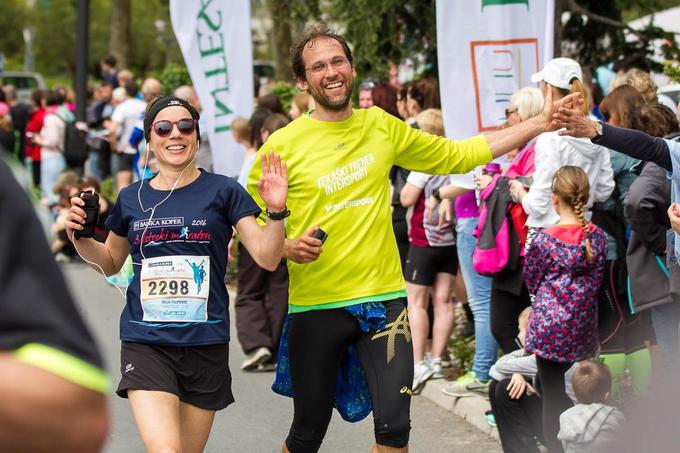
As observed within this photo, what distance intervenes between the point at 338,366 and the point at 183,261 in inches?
32.0

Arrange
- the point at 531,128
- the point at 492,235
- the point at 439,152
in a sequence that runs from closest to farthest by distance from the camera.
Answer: the point at 531,128 < the point at 439,152 < the point at 492,235

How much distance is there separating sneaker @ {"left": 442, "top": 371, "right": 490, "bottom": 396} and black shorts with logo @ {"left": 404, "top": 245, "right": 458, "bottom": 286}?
0.84m

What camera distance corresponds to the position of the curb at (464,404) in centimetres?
741

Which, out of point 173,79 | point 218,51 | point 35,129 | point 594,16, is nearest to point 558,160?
point 218,51

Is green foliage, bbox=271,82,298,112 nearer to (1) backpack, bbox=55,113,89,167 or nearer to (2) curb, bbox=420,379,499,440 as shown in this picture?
(1) backpack, bbox=55,113,89,167

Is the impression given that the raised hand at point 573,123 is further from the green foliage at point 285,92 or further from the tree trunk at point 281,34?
the green foliage at point 285,92


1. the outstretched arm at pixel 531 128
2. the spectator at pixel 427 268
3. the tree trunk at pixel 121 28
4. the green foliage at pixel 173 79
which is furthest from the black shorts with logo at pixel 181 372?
the tree trunk at pixel 121 28

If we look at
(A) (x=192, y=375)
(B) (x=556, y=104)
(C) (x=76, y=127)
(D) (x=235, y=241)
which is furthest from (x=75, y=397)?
(C) (x=76, y=127)

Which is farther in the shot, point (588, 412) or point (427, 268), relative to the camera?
point (427, 268)

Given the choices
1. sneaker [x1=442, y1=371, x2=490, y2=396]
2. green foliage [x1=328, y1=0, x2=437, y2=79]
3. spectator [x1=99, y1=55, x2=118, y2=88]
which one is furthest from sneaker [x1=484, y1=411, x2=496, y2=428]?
spectator [x1=99, y1=55, x2=118, y2=88]

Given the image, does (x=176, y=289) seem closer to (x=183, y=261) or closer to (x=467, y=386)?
(x=183, y=261)

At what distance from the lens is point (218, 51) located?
11.3 metres

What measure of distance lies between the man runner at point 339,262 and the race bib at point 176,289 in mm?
410

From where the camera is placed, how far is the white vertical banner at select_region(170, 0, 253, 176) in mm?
11180
